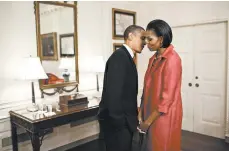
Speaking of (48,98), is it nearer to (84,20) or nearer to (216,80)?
(84,20)

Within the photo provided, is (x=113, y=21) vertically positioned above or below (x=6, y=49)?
above

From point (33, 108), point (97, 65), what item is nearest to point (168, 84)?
point (33, 108)

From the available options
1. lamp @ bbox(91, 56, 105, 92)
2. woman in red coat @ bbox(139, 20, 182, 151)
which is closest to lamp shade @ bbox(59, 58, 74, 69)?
lamp @ bbox(91, 56, 105, 92)

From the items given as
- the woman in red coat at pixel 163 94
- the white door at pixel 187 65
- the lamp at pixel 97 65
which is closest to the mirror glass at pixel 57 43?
the lamp at pixel 97 65

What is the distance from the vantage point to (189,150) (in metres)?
3.21

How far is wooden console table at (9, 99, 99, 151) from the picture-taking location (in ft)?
7.70

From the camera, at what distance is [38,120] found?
234cm

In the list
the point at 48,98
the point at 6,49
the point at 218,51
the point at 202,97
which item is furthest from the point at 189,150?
the point at 6,49

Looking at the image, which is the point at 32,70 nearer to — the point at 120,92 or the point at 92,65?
the point at 92,65

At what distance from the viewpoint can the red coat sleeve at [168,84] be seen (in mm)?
1467

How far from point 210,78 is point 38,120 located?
9.36 feet

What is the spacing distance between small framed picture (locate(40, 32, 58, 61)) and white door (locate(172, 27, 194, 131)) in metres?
2.28

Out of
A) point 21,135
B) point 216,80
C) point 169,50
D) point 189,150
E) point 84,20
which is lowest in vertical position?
point 189,150

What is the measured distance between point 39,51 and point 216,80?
2.85m
